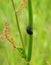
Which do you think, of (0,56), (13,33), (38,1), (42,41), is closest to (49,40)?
(42,41)

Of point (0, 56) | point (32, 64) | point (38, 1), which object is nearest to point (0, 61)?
point (0, 56)

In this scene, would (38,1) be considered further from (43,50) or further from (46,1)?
(43,50)

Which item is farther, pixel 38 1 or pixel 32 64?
pixel 38 1

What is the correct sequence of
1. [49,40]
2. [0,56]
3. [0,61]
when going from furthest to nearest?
1. [49,40]
2. [0,56]
3. [0,61]

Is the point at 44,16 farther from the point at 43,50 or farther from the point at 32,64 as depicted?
the point at 32,64

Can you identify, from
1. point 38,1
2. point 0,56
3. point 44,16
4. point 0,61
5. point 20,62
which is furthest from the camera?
point 38,1

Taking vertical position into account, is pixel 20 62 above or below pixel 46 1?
above

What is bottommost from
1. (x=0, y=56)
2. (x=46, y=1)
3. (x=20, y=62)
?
(x=46, y=1)
